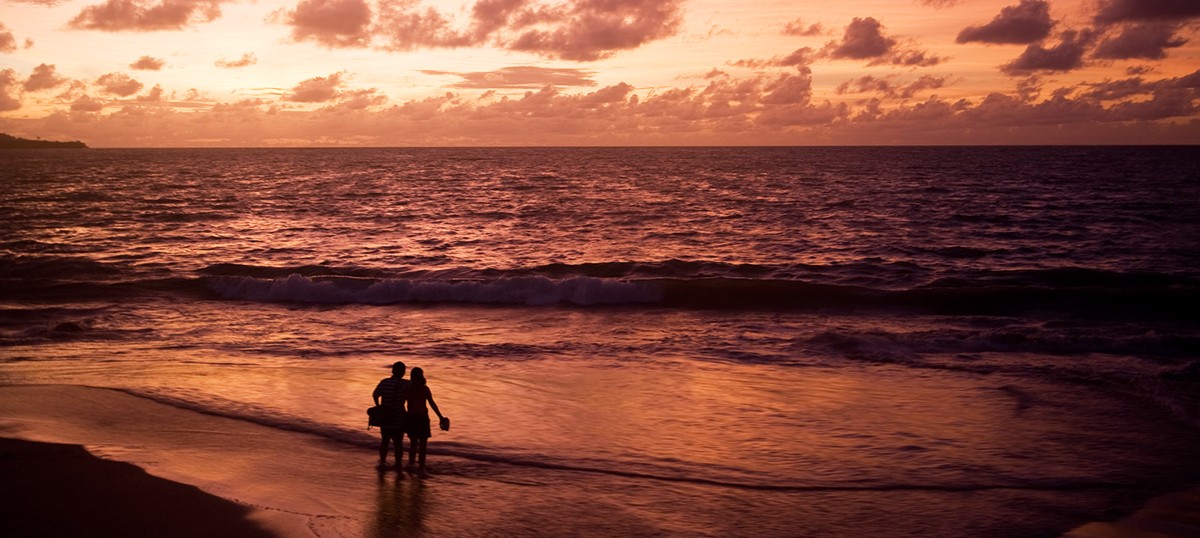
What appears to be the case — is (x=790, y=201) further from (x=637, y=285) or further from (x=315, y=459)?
(x=315, y=459)

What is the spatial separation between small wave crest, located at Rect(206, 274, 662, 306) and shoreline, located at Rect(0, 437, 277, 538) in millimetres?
16902

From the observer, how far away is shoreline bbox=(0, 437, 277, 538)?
29.8 feet

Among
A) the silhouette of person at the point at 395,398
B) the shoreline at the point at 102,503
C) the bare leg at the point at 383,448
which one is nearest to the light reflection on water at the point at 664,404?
the bare leg at the point at 383,448

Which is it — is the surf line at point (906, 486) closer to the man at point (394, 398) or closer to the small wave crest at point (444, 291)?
the man at point (394, 398)

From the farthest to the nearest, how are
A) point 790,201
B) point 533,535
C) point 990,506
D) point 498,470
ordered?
1. point 790,201
2. point 498,470
3. point 990,506
4. point 533,535

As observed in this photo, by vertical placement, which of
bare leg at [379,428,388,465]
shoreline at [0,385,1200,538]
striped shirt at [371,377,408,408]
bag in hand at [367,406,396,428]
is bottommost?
shoreline at [0,385,1200,538]

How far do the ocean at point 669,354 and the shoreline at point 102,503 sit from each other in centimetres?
50

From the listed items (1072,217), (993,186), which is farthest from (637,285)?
(993,186)

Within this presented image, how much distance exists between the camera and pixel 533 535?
30.1 feet

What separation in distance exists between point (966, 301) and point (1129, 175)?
2494 inches

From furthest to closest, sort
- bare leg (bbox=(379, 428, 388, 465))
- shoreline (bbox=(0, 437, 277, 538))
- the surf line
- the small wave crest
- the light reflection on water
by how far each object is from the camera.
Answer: the small wave crest < the light reflection on water < bare leg (bbox=(379, 428, 388, 465)) < the surf line < shoreline (bbox=(0, 437, 277, 538))

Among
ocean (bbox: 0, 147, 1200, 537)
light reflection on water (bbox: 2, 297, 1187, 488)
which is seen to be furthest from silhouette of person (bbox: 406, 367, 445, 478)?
light reflection on water (bbox: 2, 297, 1187, 488)

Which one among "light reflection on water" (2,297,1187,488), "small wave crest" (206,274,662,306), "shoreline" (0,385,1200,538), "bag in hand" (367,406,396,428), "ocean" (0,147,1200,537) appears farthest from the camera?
"small wave crest" (206,274,662,306)

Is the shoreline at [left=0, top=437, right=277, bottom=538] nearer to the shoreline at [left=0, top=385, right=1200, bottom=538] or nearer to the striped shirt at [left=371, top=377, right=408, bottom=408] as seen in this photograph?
the shoreline at [left=0, top=385, right=1200, bottom=538]
